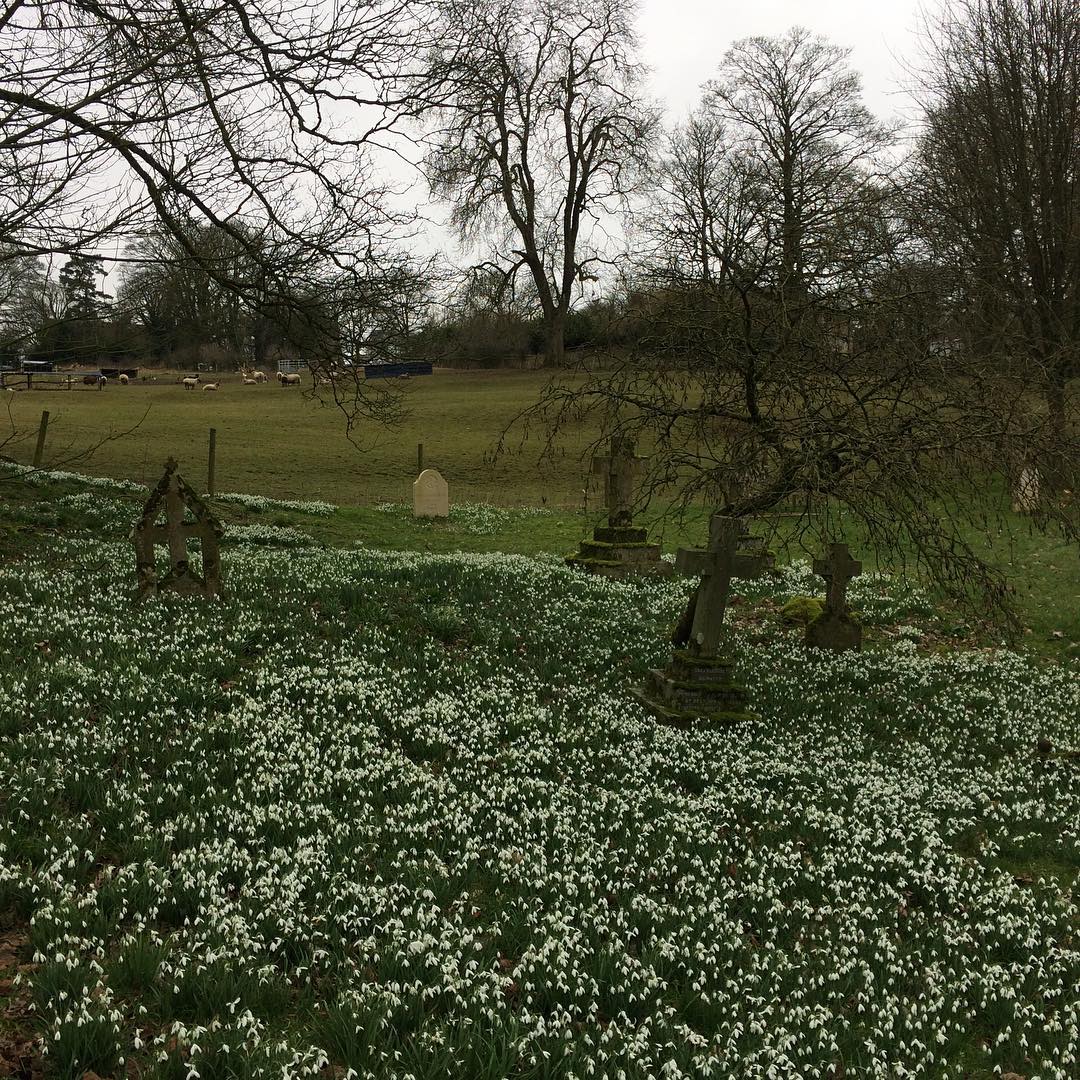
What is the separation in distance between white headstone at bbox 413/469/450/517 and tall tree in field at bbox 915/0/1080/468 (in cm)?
1453

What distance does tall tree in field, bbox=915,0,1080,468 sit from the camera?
2383cm

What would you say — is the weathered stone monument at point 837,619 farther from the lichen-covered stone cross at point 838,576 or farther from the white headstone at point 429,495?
the white headstone at point 429,495

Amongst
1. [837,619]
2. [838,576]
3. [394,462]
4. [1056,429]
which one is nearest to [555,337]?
[394,462]

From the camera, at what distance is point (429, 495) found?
27.3 m

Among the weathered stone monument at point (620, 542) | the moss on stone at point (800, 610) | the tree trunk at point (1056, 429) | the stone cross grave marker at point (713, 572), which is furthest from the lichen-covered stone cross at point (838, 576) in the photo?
the weathered stone monument at point (620, 542)

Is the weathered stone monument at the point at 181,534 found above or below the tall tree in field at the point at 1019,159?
below

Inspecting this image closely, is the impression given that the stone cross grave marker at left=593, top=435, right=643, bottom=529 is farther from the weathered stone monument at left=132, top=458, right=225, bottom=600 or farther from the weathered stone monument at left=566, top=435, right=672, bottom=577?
the weathered stone monument at left=132, top=458, right=225, bottom=600

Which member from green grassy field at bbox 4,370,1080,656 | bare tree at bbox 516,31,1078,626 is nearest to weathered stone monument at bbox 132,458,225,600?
green grassy field at bbox 4,370,1080,656

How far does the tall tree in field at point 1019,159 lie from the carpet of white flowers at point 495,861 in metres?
16.2

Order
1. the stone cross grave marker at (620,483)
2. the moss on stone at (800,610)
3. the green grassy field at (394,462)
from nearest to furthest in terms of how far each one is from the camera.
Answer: the moss on stone at (800,610) < the stone cross grave marker at (620,483) < the green grassy field at (394,462)

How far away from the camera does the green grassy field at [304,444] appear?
34.9m

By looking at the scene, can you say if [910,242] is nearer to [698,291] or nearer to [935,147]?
[935,147]

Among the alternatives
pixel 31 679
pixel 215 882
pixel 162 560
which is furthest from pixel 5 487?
pixel 215 882

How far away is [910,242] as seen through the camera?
28.9m
